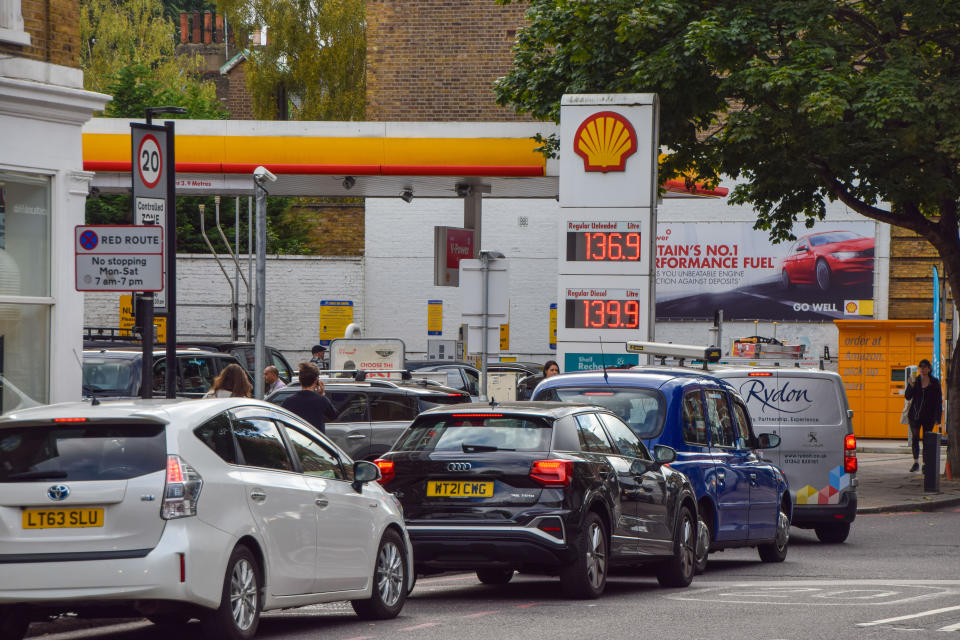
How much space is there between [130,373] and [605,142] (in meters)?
7.43

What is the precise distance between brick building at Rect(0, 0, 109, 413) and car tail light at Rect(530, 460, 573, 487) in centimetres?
589

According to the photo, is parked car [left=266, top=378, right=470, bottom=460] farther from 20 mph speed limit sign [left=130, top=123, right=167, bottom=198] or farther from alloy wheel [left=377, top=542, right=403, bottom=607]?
→ alloy wheel [left=377, top=542, right=403, bottom=607]

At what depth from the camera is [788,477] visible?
55.7ft

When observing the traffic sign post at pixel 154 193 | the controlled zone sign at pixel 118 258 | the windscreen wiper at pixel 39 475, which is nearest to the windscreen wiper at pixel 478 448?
the controlled zone sign at pixel 118 258

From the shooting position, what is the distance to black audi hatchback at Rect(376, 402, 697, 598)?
10.6 m

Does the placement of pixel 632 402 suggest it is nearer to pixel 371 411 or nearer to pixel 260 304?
pixel 371 411

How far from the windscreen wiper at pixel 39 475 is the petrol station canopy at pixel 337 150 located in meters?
19.2

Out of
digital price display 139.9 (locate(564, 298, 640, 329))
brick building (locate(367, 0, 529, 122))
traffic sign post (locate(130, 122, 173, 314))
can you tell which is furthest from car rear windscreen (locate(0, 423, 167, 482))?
brick building (locate(367, 0, 529, 122))

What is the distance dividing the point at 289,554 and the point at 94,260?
3950 mm

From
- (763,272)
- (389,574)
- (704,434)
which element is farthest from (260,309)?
(763,272)

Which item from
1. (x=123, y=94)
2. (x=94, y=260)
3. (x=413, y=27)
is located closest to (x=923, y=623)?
(x=94, y=260)

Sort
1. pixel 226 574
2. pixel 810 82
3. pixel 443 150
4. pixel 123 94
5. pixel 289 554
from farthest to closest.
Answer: pixel 123 94
pixel 443 150
pixel 810 82
pixel 289 554
pixel 226 574

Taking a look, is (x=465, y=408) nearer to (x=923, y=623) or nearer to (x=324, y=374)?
(x=923, y=623)

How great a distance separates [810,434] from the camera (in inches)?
667
